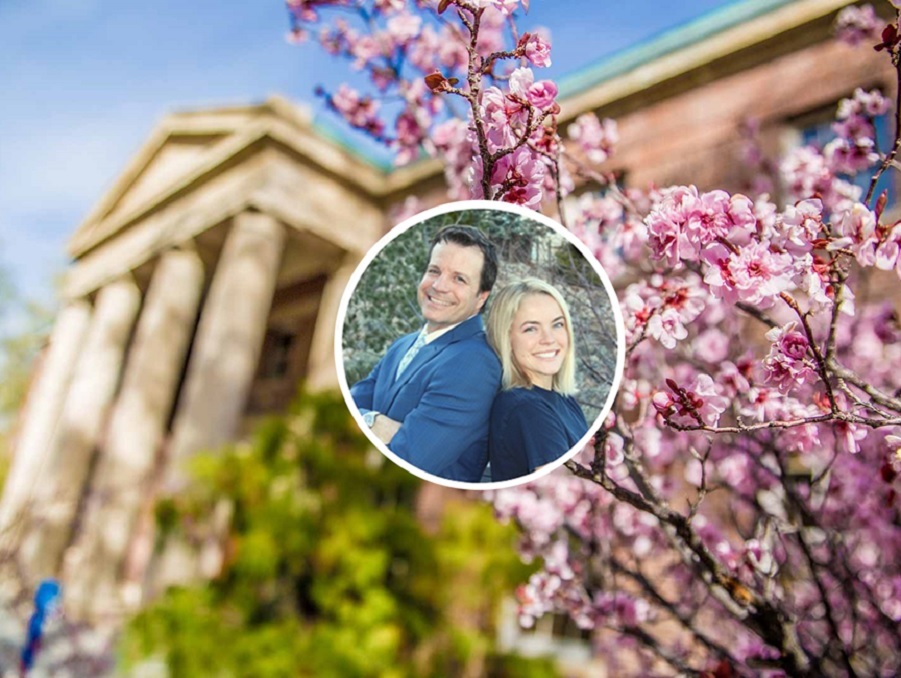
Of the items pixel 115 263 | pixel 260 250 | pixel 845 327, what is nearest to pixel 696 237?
pixel 845 327

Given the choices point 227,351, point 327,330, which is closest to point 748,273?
point 227,351

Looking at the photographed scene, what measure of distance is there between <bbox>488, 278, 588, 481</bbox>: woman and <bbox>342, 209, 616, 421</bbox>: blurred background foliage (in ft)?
0.07

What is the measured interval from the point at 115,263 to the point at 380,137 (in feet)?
54.1

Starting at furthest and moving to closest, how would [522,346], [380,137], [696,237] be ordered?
[380,137]
[696,237]
[522,346]

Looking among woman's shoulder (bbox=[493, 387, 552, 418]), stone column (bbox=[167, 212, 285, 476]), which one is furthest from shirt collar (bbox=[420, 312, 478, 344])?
stone column (bbox=[167, 212, 285, 476])

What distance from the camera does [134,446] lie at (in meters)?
13.3

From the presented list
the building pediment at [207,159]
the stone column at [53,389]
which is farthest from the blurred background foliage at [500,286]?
the stone column at [53,389]

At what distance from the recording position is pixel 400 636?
810cm

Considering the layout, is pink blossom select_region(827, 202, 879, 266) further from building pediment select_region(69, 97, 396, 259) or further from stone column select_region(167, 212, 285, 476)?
building pediment select_region(69, 97, 396, 259)

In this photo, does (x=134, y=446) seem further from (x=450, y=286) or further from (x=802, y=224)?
(x=802, y=224)

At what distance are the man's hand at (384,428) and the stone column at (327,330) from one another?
38.5ft

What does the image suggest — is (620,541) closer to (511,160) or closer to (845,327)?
(845,327)

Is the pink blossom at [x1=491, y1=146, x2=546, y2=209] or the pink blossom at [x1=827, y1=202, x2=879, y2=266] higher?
the pink blossom at [x1=491, y1=146, x2=546, y2=209]

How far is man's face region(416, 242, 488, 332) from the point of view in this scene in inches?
53.7
